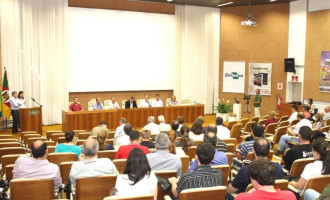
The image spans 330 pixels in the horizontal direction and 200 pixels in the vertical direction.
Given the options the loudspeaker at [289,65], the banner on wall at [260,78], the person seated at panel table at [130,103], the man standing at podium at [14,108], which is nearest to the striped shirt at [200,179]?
the man standing at podium at [14,108]

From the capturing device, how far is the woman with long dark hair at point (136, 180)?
3416mm

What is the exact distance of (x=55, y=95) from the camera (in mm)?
13641

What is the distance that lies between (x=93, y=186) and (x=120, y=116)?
8.58 metres

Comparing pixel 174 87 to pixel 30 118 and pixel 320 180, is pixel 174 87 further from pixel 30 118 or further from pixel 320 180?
pixel 320 180

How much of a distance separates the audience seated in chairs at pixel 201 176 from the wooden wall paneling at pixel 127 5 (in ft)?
38.2

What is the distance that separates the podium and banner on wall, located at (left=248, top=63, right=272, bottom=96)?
31.8 ft

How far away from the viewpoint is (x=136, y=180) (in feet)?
11.2

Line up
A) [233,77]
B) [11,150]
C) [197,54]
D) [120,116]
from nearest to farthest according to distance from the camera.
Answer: [11,150]
[120,116]
[197,54]
[233,77]

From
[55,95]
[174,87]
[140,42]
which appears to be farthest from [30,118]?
[174,87]

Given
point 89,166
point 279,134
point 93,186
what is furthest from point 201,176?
point 279,134

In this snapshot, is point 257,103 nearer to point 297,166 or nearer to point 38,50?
point 38,50

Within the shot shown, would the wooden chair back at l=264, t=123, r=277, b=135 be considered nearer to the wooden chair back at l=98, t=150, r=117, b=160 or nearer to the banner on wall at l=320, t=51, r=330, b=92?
the wooden chair back at l=98, t=150, r=117, b=160

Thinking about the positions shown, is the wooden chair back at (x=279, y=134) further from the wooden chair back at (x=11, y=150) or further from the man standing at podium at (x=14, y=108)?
the man standing at podium at (x=14, y=108)

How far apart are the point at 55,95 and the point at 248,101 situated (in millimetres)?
8246
